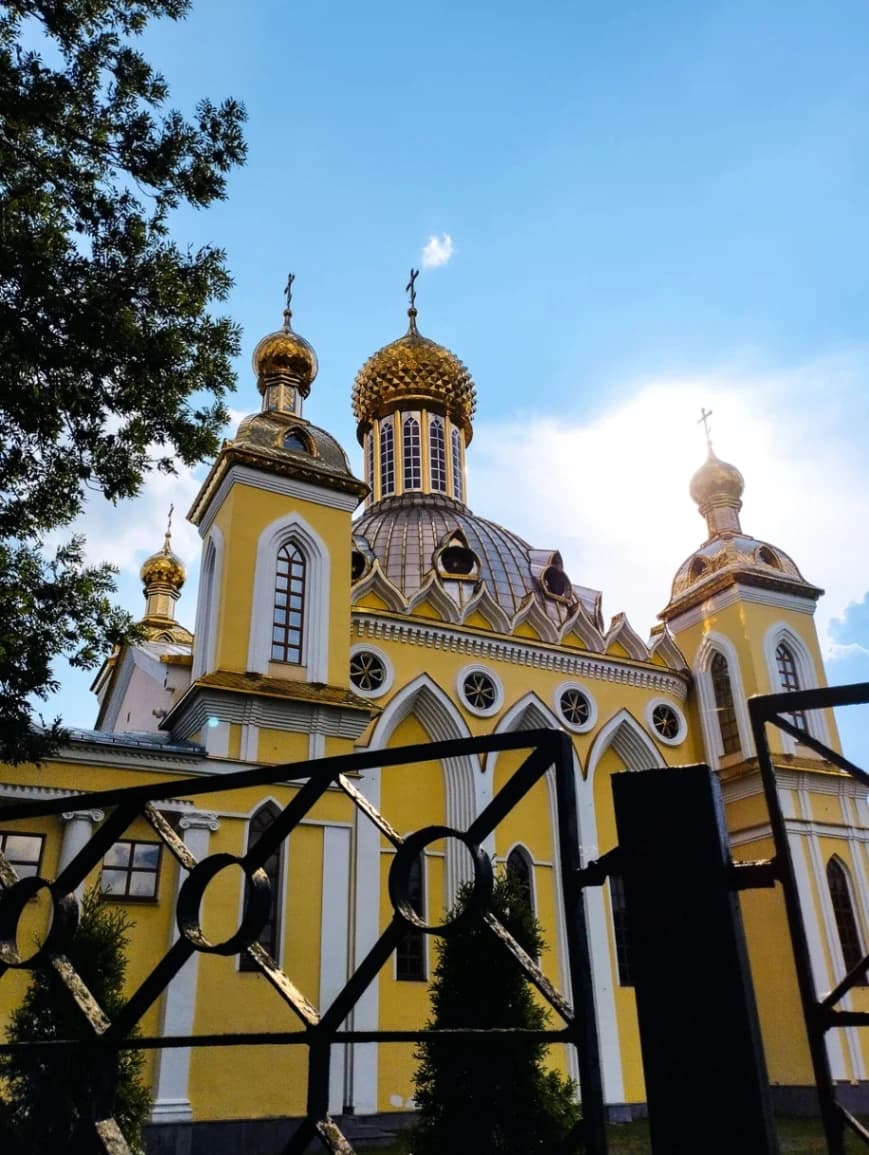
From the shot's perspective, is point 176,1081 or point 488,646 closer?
point 176,1081

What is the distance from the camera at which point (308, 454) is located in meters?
16.6

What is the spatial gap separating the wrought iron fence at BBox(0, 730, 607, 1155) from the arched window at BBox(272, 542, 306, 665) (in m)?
12.7

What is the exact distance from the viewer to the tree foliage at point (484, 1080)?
9.09 m

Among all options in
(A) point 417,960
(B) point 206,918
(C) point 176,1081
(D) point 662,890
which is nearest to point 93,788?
(B) point 206,918

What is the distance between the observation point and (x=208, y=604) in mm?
15375

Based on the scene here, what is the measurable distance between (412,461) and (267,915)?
79.1 feet

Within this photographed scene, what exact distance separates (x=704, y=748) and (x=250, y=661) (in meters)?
10.4

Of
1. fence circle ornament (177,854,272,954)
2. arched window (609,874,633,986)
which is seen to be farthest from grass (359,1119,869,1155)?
fence circle ornament (177,854,272,954)

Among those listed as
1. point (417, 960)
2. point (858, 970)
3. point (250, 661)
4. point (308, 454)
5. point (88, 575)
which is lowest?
point (858, 970)

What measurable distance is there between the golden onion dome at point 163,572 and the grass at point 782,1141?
18351 millimetres

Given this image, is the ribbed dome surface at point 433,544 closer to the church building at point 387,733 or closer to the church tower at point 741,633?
the church building at point 387,733

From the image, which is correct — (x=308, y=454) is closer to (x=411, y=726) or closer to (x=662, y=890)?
(x=411, y=726)

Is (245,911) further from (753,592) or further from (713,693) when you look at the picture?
(753,592)

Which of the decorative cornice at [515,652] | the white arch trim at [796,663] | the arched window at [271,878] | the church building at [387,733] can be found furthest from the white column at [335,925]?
the white arch trim at [796,663]
